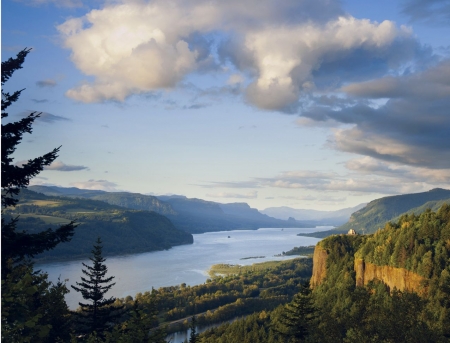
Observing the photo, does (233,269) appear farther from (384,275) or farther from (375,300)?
(375,300)

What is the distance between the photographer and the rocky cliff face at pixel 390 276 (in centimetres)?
5697

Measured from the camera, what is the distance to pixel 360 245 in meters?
84.1

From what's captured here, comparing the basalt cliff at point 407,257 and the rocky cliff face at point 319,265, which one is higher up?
the basalt cliff at point 407,257

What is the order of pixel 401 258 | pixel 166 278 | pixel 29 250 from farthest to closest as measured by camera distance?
pixel 166 278, pixel 401 258, pixel 29 250

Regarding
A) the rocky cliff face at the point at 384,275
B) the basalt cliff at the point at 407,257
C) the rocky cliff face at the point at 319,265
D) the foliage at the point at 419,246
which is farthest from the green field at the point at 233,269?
the foliage at the point at 419,246

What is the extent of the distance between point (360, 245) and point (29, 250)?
76.9m

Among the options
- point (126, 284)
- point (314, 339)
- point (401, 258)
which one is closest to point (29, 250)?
point (314, 339)

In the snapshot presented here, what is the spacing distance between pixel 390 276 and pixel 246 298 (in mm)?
67721

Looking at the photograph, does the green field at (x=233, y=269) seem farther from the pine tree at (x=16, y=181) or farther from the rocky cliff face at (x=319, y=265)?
the pine tree at (x=16, y=181)

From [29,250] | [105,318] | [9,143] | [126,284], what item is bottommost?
[126,284]

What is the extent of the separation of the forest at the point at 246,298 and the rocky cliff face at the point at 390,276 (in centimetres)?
73

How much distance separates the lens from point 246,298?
12381cm

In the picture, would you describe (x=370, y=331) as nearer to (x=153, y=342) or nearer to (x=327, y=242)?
(x=153, y=342)

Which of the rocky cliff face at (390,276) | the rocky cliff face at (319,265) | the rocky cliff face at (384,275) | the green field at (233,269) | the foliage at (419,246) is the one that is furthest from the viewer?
the green field at (233,269)
